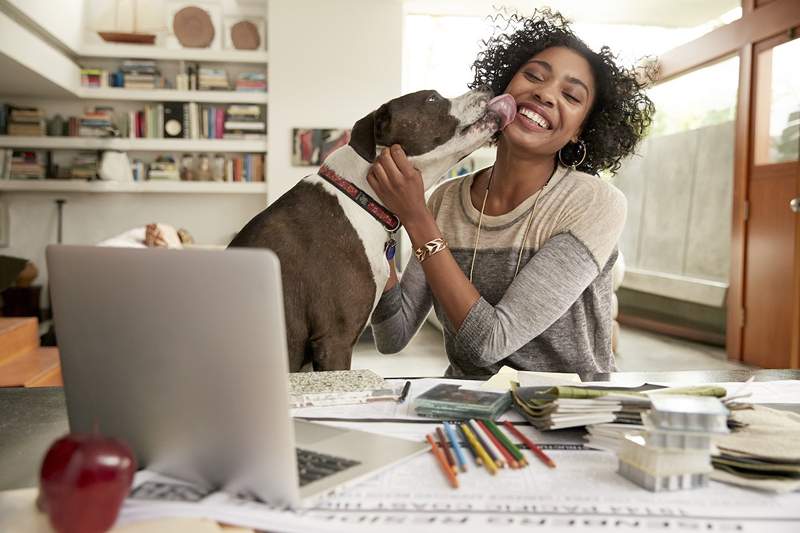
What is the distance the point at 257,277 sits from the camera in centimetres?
55

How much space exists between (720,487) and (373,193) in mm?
829

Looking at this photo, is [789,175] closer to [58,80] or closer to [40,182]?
[58,80]

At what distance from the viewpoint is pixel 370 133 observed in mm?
1427

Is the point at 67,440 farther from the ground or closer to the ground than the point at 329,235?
closer to the ground

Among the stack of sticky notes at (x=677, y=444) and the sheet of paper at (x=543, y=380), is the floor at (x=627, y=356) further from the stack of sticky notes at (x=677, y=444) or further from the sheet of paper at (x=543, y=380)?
the stack of sticky notes at (x=677, y=444)

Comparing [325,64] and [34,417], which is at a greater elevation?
[325,64]

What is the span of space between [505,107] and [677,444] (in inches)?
41.6

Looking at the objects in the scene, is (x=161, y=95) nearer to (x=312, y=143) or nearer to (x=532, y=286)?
(x=312, y=143)

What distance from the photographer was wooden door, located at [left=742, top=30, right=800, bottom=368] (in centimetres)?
430

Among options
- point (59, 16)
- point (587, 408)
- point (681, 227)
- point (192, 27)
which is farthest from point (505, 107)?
point (192, 27)

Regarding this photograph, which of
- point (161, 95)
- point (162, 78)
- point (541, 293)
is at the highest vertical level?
point (162, 78)

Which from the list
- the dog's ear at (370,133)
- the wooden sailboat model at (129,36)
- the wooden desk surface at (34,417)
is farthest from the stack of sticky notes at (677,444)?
the wooden sailboat model at (129,36)

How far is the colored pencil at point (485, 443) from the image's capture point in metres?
0.75

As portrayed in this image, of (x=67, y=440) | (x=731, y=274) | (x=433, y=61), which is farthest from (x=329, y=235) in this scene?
(x=433, y=61)
